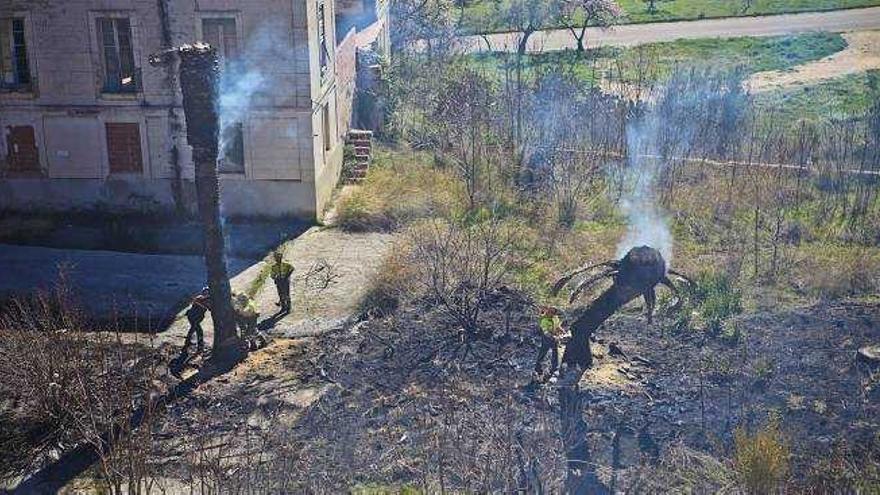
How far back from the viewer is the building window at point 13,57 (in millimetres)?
20828

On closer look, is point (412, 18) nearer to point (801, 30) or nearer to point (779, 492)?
point (801, 30)

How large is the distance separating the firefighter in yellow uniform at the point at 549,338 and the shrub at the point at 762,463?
12.0 ft

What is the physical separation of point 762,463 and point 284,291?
31.2ft

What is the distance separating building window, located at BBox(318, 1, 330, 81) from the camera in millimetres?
21797

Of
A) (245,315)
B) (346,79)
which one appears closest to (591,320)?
(245,315)

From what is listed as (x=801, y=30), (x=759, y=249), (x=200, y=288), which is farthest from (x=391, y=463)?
(x=801, y=30)

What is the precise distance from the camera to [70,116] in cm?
2112

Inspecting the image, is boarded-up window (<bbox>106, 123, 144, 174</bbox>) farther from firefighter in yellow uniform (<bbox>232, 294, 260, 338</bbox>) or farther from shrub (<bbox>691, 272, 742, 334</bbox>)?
shrub (<bbox>691, 272, 742, 334</bbox>)

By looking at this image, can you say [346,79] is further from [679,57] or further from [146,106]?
[679,57]

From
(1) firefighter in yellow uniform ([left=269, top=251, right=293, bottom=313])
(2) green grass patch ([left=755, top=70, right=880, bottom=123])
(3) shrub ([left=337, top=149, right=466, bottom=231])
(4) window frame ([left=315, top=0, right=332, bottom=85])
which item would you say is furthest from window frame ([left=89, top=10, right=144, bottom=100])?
(2) green grass patch ([left=755, top=70, right=880, bottom=123])

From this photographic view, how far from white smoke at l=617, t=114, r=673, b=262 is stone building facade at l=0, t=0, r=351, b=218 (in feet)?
22.4

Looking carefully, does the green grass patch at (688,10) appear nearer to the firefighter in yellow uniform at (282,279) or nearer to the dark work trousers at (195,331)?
the firefighter in yellow uniform at (282,279)

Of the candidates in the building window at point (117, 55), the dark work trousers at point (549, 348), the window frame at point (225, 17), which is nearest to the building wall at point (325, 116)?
the window frame at point (225, 17)

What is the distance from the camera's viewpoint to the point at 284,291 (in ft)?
55.3
